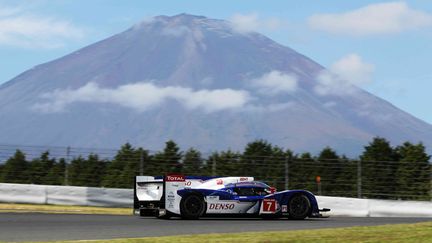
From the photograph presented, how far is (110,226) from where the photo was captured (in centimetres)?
1570

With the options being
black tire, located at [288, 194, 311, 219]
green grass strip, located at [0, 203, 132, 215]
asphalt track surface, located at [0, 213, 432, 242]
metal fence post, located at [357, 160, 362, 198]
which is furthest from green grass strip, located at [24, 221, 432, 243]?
metal fence post, located at [357, 160, 362, 198]

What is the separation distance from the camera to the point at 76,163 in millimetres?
26781

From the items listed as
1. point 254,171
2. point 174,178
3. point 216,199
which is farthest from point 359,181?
point 174,178

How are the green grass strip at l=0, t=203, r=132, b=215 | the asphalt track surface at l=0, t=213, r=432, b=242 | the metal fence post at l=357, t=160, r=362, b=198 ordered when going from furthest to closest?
the metal fence post at l=357, t=160, r=362, b=198 → the green grass strip at l=0, t=203, r=132, b=215 → the asphalt track surface at l=0, t=213, r=432, b=242

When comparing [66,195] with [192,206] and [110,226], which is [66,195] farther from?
[110,226]

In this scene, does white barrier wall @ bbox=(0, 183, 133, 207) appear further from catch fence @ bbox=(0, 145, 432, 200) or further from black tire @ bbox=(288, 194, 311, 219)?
black tire @ bbox=(288, 194, 311, 219)

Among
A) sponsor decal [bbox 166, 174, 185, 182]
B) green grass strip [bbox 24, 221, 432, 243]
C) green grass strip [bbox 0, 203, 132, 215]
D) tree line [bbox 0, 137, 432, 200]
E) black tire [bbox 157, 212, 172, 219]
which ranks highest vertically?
tree line [bbox 0, 137, 432, 200]

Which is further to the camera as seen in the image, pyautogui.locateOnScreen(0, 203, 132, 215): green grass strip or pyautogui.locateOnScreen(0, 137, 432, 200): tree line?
pyautogui.locateOnScreen(0, 137, 432, 200): tree line

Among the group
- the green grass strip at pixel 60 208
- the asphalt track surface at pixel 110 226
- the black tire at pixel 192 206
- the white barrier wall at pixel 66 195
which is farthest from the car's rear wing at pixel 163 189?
the white barrier wall at pixel 66 195

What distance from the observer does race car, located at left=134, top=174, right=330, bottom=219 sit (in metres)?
18.6

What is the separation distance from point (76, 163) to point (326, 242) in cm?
1607

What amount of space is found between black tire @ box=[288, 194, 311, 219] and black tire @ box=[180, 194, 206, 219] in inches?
83.4

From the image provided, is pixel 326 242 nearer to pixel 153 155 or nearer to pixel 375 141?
pixel 153 155

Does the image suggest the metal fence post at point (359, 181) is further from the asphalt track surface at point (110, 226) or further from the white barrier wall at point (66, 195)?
the white barrier wall at point (66, 195)
